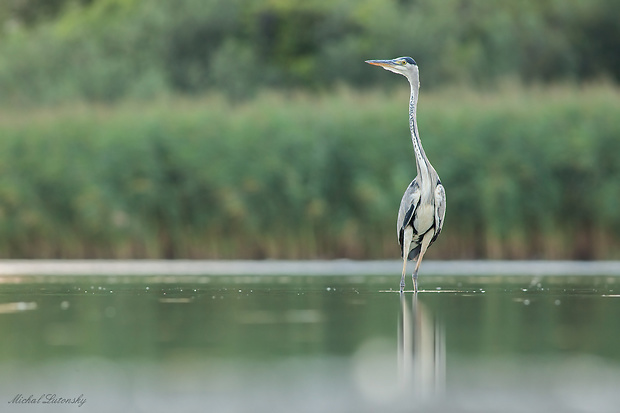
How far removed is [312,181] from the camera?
57.7 feet

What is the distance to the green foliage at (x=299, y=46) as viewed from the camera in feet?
97.0

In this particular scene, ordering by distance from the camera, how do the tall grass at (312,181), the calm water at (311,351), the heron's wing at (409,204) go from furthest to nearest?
1. the tall grass at (312,181)
2. the heron's wing at (409,204)
3. the calm water at (311,351)

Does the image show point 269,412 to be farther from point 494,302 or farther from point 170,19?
point 170,19

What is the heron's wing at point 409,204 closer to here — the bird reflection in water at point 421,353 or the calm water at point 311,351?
the calm water at point 311,351

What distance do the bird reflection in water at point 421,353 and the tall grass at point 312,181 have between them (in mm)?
8627

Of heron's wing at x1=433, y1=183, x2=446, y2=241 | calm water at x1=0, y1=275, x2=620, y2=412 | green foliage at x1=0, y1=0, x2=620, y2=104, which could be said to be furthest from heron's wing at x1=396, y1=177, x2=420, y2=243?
green foliage at x1=0, y1=0, x2=620, y2=104

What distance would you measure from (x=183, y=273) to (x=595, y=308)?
22.0ft

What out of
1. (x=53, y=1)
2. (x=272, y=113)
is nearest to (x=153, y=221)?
(x=272, y=113)

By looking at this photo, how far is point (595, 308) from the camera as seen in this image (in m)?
8.67

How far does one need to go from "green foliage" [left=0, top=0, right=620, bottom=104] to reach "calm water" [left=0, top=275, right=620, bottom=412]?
18935 millimetres

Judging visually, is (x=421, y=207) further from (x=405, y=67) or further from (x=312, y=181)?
(x=312, y=181)

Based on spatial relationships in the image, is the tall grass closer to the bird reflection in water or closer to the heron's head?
the heron's head

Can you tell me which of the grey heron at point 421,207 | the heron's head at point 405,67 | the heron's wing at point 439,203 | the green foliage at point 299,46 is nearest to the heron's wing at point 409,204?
the grey heron at point 421,207

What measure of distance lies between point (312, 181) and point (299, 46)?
573 inches
